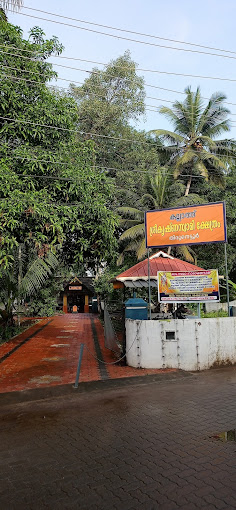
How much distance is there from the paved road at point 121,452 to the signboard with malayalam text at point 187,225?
14.5 ft

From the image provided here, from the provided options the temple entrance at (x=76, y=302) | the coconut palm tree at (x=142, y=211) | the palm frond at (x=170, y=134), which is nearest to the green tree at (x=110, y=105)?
the palm frond at (x=170, y=134)

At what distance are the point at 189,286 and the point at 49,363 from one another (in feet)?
15.4

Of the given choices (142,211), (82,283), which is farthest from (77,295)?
(142,211)

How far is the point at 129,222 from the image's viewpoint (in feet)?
76.5

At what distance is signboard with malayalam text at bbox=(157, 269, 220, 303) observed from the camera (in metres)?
10.0

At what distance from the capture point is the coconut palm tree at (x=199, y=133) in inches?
968

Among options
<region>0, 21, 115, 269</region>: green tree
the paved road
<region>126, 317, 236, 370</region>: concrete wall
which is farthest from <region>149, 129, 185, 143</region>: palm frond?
the paved road

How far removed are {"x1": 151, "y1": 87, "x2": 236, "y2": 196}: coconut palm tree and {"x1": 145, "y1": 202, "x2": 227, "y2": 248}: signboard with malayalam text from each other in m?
14.1

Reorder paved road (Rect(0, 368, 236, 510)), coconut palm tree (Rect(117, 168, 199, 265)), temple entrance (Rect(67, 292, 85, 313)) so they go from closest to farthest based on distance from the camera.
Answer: paved road (Rect(0, 368, 236, 510))
coconut palm tree (Rect(117, 168, 199, 265))
temple entrance (Rect(67, 292, 85, 313))

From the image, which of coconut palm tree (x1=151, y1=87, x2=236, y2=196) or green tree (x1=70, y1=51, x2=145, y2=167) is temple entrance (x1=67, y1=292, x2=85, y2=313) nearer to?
green tree (x1=70, y1=51, x2=145, y2=167)

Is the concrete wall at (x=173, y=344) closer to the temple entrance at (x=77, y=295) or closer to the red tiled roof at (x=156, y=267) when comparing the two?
the red tiled roof at (x=156, y=267)

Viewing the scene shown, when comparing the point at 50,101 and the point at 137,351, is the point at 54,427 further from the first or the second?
the point at 50,101

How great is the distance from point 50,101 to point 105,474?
9686 millimetres

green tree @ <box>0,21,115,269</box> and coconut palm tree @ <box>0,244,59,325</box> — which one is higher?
green tree @ <box>0,21,115,269</box>
